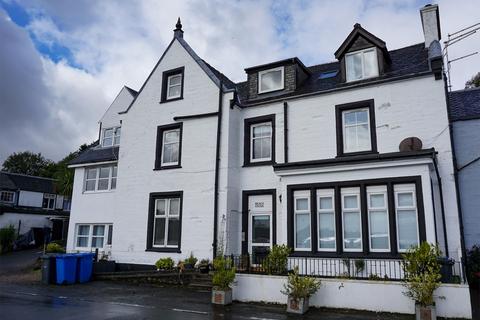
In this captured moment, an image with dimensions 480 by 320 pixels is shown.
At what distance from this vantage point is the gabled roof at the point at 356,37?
15.7 m

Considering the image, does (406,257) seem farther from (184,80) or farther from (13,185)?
(13,185)

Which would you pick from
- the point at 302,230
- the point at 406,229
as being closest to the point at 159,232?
the point at 302,230

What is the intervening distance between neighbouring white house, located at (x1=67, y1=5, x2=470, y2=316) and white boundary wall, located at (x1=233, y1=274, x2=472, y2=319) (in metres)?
0.13

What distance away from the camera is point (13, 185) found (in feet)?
130

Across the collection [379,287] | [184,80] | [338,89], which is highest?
[184,80]

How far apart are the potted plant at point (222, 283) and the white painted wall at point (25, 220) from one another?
29717mm

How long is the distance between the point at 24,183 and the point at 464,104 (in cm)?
4118

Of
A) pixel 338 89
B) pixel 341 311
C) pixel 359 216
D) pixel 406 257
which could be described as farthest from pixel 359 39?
pixel 341 311

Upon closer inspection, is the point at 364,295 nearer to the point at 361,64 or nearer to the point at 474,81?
the point at 361,64

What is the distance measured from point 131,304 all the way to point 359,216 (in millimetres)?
7536

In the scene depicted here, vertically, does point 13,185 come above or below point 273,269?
above

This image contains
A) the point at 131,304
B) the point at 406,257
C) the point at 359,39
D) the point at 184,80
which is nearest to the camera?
the point at 406,257

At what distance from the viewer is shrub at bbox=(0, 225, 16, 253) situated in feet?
102

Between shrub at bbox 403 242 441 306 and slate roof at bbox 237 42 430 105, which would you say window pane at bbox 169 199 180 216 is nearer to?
slate roof at bbox 237 42 430 105
